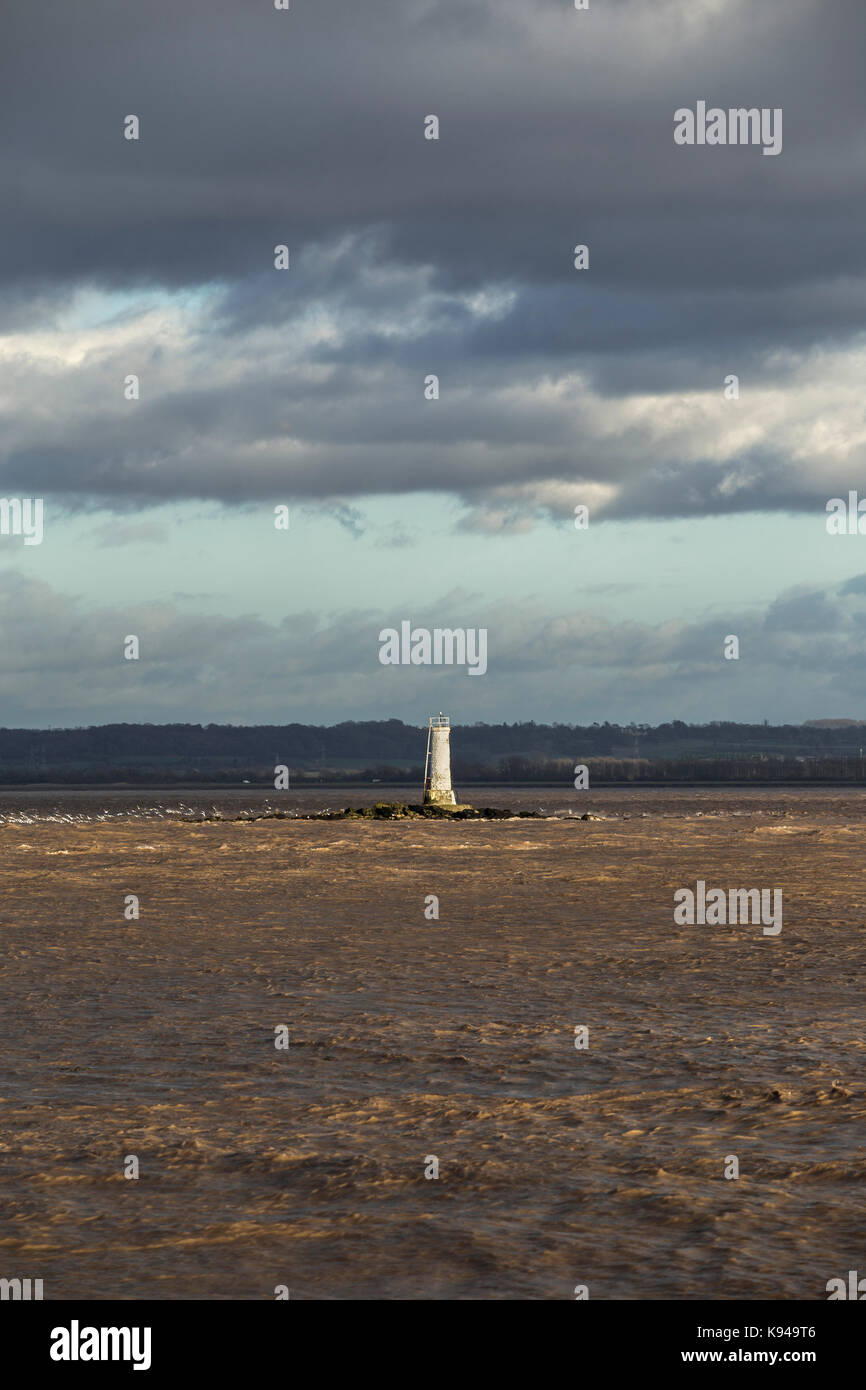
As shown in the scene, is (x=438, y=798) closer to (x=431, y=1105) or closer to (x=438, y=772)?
(x=438, y=772)

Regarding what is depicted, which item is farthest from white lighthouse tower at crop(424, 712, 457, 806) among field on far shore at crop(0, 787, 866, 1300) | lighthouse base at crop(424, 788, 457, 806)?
field on far shore at crop(0, 787, 866, 1300)

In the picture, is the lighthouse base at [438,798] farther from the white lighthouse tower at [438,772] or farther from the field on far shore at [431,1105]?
Result: the field on far shore at [431,1105]

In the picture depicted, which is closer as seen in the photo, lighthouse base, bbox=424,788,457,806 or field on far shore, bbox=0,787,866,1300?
field on far shore, bbox=0,787,866,1300

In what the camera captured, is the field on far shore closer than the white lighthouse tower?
Yes

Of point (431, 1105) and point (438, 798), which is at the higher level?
point (438, 798)

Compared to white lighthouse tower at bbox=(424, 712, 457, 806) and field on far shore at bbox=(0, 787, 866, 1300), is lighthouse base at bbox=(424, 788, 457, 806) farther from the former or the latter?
field on far shore at bbox=(0, 787, 866, 1300)

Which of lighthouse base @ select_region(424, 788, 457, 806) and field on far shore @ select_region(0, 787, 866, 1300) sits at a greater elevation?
lighthouse base @ select_region(424, 788, 457, 806)

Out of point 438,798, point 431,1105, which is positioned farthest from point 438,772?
point 431,1105
